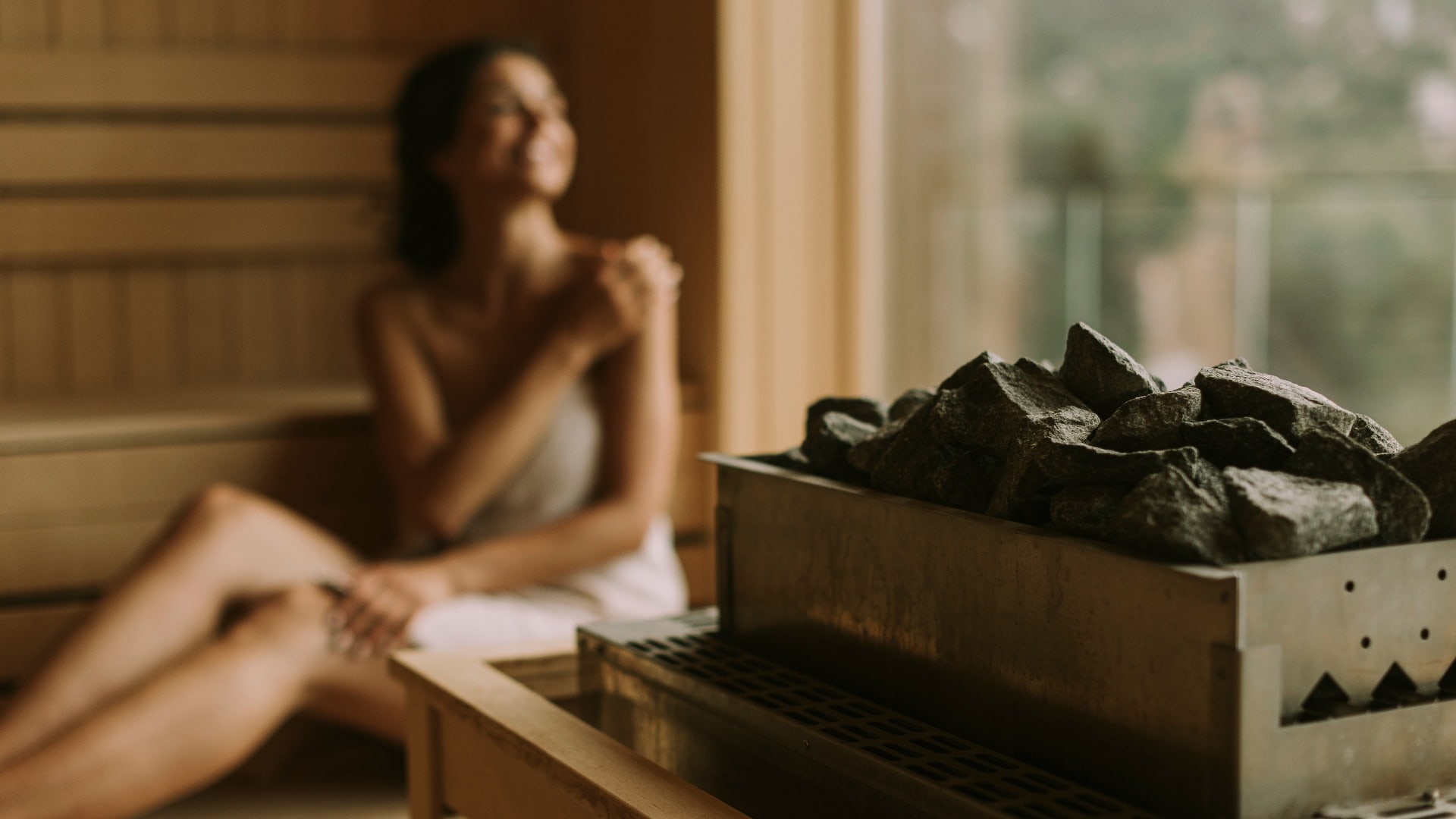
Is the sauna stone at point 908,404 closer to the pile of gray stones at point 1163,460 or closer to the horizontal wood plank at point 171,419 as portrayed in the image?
the pile of gray stones at point 1163,460

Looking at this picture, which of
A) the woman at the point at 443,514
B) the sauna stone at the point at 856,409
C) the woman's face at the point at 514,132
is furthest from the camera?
the woman's face at the point at 514,132

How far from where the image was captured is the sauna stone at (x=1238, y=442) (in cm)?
96

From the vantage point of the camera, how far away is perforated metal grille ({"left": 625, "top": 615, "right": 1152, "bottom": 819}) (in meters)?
0.87

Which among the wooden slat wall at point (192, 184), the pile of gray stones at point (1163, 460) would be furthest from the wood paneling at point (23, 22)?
the pile of gray stones at point (1163, 460)

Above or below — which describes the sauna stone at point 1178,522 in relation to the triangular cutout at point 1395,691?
above

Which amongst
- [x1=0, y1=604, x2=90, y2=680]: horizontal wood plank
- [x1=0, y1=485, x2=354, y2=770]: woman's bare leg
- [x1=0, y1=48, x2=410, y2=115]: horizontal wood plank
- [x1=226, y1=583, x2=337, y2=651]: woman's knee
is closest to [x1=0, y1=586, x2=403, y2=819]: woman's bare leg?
[x1=226, y1=583, x2=337, y2=651]: woman's knee

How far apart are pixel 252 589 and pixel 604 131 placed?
1.51 meters

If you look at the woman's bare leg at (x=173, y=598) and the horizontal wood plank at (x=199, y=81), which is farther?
the horizontal wood plank at (x=199, y=81)

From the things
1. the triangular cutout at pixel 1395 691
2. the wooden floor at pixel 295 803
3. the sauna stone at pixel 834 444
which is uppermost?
the sauna stone at pixel 834 444

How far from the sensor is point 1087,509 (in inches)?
36.5

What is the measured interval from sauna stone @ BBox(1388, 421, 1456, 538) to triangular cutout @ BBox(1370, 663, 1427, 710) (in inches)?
3.4

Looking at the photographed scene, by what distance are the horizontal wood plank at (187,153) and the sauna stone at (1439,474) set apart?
2.96 m

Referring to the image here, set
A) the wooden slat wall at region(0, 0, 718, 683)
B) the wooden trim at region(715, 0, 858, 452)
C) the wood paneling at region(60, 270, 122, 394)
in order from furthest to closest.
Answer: the wood paneling at region(60, 270, 122, 394)
the wooden slat wall at region(0, 0, 718, 683)
the wooden trim at region(715, 0, 858, 452)

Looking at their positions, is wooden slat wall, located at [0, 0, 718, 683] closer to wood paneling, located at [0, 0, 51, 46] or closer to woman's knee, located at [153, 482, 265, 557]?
wood paneling, located at [0, 0, 51, 46]
